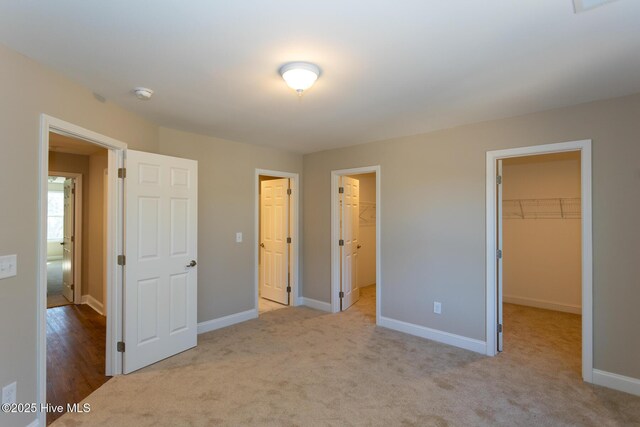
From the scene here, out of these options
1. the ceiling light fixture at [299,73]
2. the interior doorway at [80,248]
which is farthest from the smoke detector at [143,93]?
the interior doorway at [80,248]

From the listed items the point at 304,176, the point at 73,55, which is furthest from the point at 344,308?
the point at 73,55

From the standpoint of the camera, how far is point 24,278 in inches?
77.2

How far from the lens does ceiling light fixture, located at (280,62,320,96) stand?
204cm

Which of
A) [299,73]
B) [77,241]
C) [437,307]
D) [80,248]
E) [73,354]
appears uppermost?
[299,73]

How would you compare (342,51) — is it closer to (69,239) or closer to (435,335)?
(435,335)

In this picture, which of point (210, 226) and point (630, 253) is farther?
point (210, 226)

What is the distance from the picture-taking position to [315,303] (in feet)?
16.0

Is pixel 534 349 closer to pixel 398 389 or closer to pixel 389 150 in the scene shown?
pixel 398 389

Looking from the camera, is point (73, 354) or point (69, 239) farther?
point (69, 239)

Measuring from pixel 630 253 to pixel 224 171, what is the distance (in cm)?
416

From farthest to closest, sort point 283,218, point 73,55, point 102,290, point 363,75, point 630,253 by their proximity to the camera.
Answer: point 283,218 < point 102,290 < point 630,253 < point 363,75 < point 73,55

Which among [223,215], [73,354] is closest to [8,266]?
[73,354]

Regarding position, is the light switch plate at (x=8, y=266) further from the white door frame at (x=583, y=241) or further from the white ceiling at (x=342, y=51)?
the white door frame at (x=583, y=241)

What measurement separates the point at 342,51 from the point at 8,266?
2.36 metres
